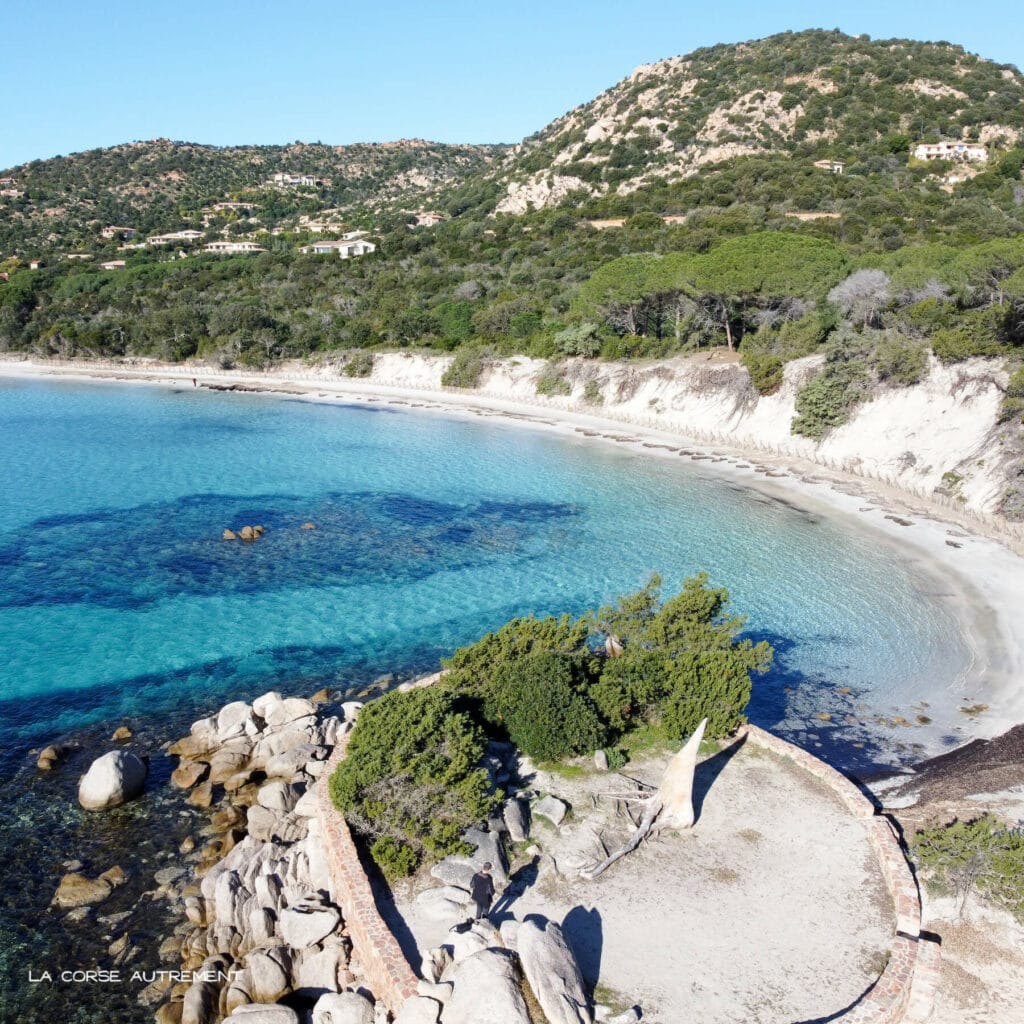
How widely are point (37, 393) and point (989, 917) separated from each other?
88.0 meters

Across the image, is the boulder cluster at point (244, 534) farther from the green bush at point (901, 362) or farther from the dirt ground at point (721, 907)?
the green bush at point (901, 362)

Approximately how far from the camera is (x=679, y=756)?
14.9 metres

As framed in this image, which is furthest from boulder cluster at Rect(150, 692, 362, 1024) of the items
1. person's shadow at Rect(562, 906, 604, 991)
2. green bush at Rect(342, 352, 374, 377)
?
green bush at Rect(342, 352, 374, 377)

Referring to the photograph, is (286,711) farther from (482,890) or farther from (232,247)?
(232,247)

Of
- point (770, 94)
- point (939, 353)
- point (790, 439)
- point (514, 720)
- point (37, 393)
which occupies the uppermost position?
point (770, 94)

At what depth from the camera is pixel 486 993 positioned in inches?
419

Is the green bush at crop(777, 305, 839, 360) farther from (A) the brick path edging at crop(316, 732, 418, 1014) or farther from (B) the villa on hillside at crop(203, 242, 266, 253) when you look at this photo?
(B) the villa on hillside at crop(203, 242, 266, 253)

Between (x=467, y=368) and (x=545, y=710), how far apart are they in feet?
190

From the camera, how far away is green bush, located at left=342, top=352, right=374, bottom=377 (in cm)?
7950

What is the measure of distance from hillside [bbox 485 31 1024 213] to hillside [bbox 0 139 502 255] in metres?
43.7

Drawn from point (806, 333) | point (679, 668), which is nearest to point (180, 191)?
point (806, 333)

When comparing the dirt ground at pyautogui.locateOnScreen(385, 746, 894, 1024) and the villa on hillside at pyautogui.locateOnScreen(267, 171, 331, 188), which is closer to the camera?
the dirt ground at pyautogui.locateOnScreen(385, 746, 894, 1024)

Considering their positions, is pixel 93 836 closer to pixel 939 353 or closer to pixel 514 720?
pixel 514 720

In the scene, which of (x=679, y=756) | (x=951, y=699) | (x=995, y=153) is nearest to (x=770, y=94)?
(x=995, y=153)
